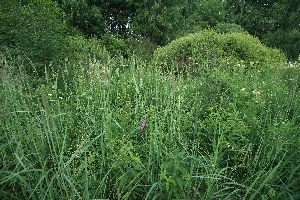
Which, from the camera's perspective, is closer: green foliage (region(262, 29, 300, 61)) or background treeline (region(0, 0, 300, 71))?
background treeline (region(0, 0, 300, 71))

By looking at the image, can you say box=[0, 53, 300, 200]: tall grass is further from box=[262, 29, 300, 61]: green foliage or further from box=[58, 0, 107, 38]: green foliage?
box=[262, 29, 300, 61]: green foliage

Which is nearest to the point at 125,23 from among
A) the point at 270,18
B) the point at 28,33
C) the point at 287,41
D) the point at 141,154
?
the point at 28,33

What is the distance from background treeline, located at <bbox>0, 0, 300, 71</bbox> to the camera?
4.53 metres

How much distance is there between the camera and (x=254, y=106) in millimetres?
2705

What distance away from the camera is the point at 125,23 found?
16641 mm

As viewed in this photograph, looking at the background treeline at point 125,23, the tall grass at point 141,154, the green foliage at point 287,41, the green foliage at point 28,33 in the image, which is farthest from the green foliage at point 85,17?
the green foliage at point 287,41

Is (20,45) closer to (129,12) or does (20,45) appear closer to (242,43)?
(242,43)

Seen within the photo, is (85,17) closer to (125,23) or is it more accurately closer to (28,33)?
(125,23)

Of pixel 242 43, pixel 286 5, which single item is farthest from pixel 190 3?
pixel 242 43

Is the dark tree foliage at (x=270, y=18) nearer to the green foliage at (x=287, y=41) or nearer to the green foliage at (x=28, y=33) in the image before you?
the green foliage at (x=287, y=41)

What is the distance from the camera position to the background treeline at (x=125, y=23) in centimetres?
453

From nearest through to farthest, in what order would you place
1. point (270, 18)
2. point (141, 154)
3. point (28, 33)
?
point (141, 154) < point (28, 33) < point (270, 18)

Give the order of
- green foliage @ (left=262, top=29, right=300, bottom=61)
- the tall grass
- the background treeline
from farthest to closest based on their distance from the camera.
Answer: green foliage @ (left=262, top=29, right=300, bottom=61), the background treeline, the tall grass

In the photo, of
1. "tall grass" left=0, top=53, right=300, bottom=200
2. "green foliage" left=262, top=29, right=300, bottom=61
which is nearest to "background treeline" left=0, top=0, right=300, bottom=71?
"green foliage" left=262, top=29, right=300, bottom=61
